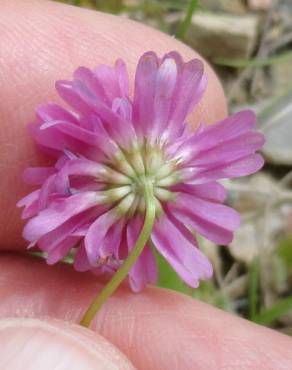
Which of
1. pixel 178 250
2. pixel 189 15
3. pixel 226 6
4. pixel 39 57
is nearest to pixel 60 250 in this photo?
pixel 178 250

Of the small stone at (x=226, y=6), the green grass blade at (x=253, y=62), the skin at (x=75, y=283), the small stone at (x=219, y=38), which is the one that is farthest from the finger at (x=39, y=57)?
the small stone at (x=226, y=6)

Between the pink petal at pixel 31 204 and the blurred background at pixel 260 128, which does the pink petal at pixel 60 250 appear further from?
the blurred background at pixel 260 128

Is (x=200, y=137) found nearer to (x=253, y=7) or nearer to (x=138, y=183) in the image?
(x=138, y=183)

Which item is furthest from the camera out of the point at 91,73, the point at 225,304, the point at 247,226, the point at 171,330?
the point at 247,226

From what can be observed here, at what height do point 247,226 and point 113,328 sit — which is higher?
point 113,328

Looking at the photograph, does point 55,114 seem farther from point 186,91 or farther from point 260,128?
point 260,128

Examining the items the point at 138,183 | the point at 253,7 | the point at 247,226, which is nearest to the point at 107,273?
the point at 138,183

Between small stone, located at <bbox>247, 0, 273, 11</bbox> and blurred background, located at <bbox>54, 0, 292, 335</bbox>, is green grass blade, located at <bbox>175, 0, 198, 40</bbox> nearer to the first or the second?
blurred background, located at <bbox>54, 0, 292, 335</bbox>
